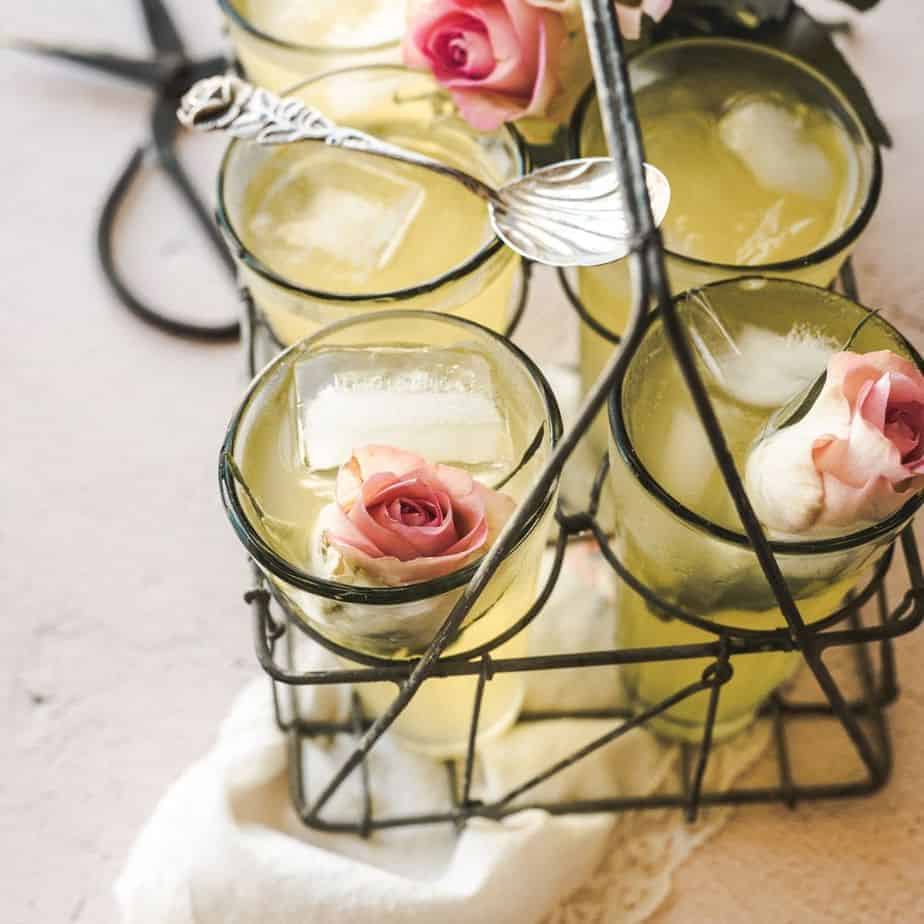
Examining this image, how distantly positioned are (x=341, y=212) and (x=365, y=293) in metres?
0.05

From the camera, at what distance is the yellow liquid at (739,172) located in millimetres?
377

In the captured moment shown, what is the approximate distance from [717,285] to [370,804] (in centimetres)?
23

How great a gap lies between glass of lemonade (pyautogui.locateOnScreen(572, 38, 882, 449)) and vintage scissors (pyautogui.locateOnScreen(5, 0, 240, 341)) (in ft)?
0.74

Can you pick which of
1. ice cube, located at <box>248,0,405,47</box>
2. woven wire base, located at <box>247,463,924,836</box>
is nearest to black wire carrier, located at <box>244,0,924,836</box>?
woven wire base, located at <box>247,463,924,836</box>

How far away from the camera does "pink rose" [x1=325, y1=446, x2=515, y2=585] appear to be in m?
0.27

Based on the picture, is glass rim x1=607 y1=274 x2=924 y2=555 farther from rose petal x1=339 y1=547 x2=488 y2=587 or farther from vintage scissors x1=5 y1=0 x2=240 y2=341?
vintage scissors x1=5 y1=0 x2=240 y2=341

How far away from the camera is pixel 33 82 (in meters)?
0.63

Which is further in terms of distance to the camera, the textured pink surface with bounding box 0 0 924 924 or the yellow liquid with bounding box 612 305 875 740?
the textured pink surface with bounding box 0 0 924 924

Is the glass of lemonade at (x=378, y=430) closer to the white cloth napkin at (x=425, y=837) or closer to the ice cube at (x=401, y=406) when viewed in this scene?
the ice cube at (x=401, y=406)

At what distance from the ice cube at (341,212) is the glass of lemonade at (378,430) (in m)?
0.05

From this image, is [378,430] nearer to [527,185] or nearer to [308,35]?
[527,185]

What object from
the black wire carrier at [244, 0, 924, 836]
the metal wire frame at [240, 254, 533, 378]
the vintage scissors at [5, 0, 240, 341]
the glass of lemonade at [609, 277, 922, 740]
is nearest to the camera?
the black wire carrier at [244, 0, 924, 836]

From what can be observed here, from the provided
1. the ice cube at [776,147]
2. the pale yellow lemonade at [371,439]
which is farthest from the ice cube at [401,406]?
the ice cube at [776,147]

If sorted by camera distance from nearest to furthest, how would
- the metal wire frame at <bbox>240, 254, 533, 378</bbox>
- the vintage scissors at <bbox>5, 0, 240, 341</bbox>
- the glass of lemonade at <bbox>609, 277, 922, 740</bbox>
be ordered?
the glass of lemonade at <bbox>609, 277, 922, 740</bbox>
the metal wire frame at <bbox>240, 254, 533, 378</bbox>
the vintage scissors at <bbox>5, 0, 240, 341</bbox>
